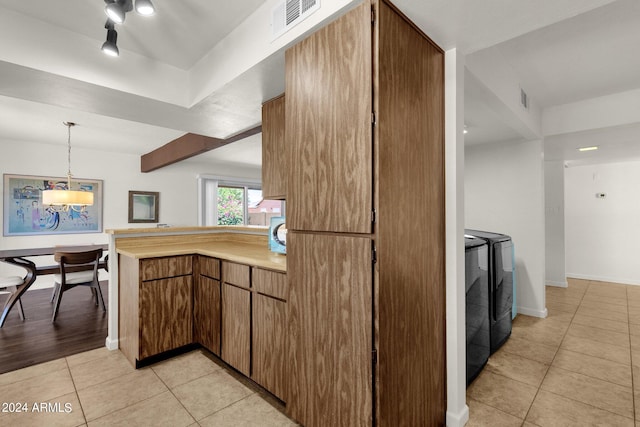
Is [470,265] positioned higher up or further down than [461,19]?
further down

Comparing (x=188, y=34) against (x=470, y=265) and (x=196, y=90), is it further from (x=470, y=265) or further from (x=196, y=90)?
(x=470, y=265)

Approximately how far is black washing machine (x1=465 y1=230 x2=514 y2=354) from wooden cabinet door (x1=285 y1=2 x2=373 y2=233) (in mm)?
1763

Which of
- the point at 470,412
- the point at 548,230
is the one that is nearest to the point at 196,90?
the point at 470,412

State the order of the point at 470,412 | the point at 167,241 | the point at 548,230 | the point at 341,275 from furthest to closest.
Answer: the point at 548,230
the point at 167,241
the point at 470,412
the point at 341,275

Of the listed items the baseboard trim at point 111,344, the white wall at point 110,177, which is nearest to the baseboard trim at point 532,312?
the baseboard trim at point 111,344

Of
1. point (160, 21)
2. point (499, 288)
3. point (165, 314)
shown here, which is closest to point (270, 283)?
point (165, 314)

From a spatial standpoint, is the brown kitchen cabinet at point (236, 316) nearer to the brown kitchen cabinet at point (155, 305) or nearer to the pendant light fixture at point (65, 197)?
the brown kitchen cabinet at point (155, 305)

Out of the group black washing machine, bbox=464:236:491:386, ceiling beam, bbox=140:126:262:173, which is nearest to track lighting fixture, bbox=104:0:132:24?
ceiling beam, bbox=140:126:262:173

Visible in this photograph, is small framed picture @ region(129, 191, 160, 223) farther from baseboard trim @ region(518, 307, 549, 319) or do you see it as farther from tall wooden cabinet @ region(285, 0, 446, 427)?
baseboard trim @ region(518, 307, 549, 319)

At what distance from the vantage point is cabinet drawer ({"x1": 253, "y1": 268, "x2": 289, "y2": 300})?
1.86m

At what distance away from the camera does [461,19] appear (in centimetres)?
150

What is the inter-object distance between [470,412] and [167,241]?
2958mm

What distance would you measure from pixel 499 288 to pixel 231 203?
20.4ft

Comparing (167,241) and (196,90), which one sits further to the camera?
(167,241)
